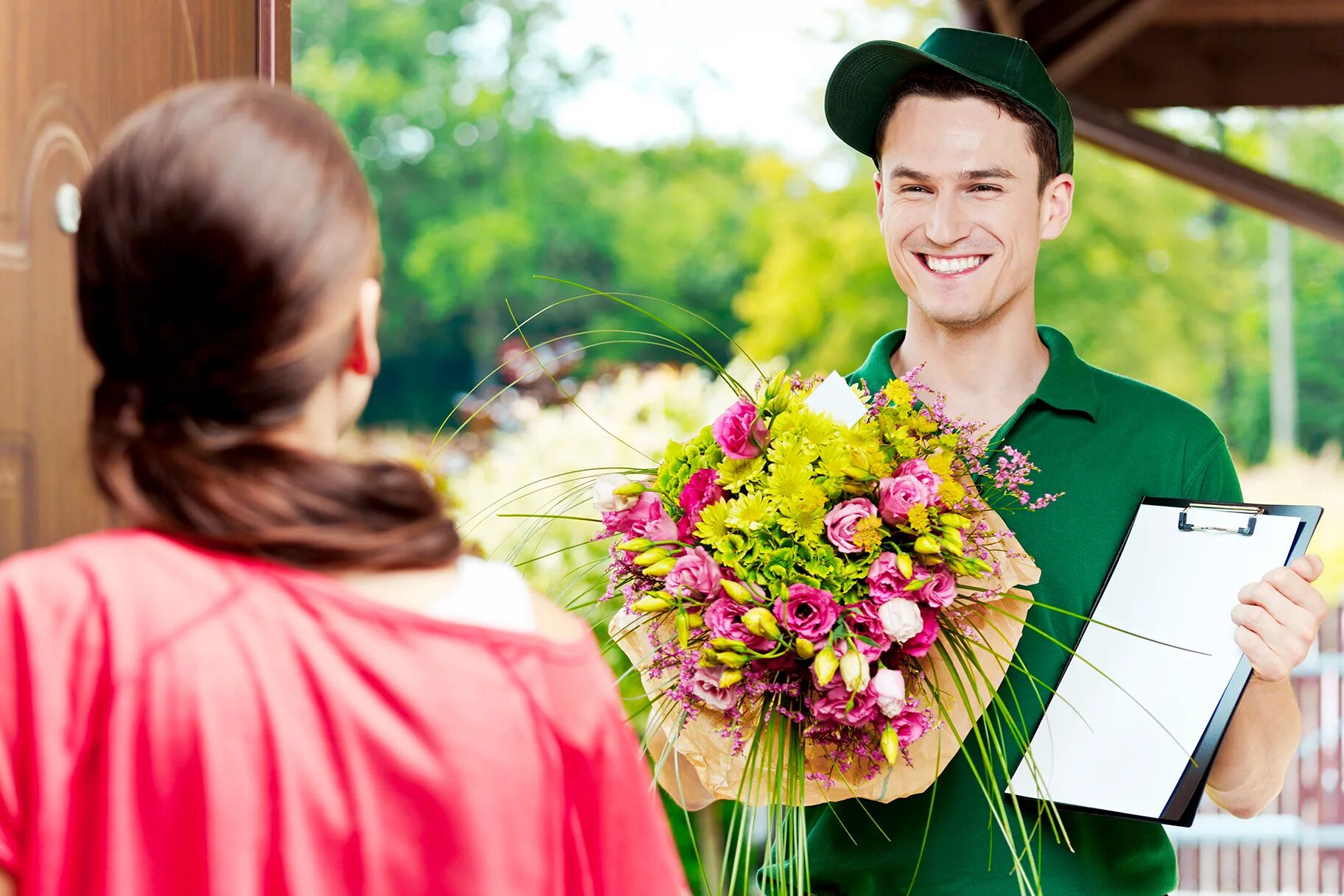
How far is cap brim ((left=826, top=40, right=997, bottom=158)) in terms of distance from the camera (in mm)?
1890

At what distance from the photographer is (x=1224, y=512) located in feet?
5.50

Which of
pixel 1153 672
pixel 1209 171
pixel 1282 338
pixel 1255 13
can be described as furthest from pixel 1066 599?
pixel 1282 338

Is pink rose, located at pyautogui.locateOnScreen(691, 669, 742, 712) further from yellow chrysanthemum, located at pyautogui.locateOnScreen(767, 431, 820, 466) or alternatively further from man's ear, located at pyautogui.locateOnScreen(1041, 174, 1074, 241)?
man's ear, located at pyautogui.locateOnScreen(1041, 174, 1074, 241)

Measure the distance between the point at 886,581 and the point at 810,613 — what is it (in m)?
0.09

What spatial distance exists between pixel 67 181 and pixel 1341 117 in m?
23.3

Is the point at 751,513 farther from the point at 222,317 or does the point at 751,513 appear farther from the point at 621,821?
the point at 222,317

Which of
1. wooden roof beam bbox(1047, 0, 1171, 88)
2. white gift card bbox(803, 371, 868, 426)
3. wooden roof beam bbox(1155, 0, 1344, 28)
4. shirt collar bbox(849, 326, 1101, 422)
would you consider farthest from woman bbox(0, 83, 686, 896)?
wooden roof beam bbox(1155, 0, 1344, 28)

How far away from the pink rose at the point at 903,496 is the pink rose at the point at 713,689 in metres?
Result: 0.26

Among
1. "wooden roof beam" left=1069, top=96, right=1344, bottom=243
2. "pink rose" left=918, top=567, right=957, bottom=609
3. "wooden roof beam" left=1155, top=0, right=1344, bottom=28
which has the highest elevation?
"wooden roof beam" left=1155, top=0, right=1344, bottom=28

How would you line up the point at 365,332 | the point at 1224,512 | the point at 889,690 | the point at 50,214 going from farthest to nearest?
the point at 1224,512 < the point at 889,690 < the point at 50,214 < the point at 365,332

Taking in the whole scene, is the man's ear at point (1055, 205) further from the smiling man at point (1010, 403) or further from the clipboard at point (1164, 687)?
the clipboard at point (1164, 687)

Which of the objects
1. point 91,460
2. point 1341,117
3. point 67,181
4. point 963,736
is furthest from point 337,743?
point 1341,117

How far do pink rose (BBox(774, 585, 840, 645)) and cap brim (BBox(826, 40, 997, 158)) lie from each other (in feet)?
2.60

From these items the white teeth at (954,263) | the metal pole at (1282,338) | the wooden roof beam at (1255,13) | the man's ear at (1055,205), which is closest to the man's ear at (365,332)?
the white teeth at (954,263)
